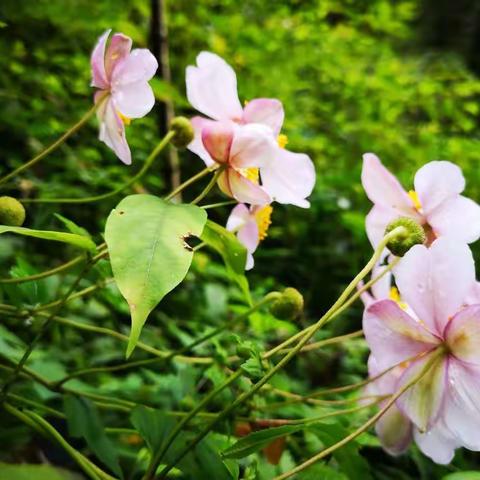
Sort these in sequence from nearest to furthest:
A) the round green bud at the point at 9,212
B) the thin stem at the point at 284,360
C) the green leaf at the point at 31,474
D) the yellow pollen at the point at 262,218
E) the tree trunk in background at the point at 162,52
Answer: the green leaf at the point at 31,474
the thin stem at the point at 284,360
the round green bud at the point at 9,212
the yellow pollen at the point at 262,218
the tree trunk in background at the point at 162,52

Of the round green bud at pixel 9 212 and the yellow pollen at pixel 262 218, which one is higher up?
the round green bud at pixel 9 212

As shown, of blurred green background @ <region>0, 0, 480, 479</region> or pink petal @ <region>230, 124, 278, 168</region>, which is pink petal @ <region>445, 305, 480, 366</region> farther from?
blurred green background @ <region>0, 0, 480, 479</region>

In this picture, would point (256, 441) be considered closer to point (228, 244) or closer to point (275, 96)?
point (228, 244)

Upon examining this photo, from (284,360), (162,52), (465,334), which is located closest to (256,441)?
(284,360)

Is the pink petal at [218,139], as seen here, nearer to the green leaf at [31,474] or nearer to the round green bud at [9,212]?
the round green bud at [9,212]

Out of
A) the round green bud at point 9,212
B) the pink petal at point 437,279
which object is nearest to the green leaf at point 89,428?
A: the round green bud at point 9,212

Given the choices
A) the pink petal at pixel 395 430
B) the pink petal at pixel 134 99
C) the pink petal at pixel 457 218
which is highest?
the pink petal at pixel 134 99

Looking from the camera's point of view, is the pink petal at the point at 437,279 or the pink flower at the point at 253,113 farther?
the pink flower at the point at 253,113

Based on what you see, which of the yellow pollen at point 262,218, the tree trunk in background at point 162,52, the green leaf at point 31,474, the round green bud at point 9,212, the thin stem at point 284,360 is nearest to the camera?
the green leaf at point 31,474
